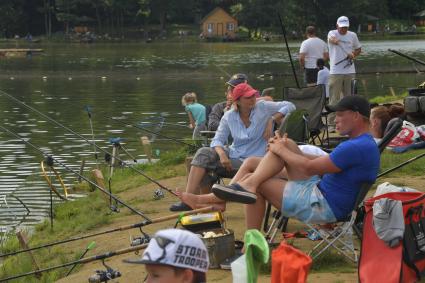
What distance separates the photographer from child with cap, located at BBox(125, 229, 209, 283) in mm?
3600

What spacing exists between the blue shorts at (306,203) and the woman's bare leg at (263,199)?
0.05m

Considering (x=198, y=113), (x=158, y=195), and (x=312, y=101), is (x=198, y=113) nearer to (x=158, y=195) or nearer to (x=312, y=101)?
(x=312, y=101)

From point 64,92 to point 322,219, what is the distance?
82.1 ft

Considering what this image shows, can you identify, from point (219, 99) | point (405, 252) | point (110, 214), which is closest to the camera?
point (405, 252)

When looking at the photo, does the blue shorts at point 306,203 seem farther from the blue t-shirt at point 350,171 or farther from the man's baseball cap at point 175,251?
the man's baseball cap at point 175,251

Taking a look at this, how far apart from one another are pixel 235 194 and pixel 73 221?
13.2ft

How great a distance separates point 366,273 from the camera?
5484 mm

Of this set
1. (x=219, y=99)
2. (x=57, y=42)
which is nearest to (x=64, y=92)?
(x=219, y=99)

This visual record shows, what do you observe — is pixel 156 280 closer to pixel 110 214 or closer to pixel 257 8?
pixel 110 214

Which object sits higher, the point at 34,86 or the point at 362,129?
the point at 362,129

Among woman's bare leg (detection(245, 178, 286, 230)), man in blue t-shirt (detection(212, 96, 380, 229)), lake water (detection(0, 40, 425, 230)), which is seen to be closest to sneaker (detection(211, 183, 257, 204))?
man in blue t-shirt (detection(212, 96, 380, 229))

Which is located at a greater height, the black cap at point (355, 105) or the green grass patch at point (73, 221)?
the black cap at point (355, 105)

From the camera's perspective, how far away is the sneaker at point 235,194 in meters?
6.13

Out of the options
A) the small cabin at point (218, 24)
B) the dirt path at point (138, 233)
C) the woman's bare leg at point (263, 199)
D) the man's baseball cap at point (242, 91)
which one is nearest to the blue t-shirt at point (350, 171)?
the woman's bare leg at point (263, 199)
